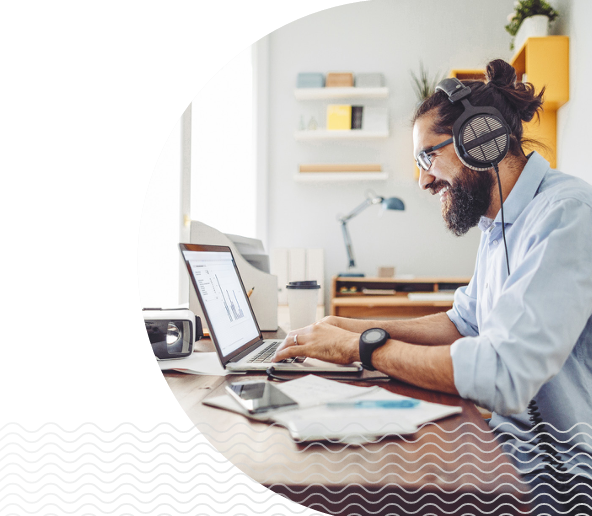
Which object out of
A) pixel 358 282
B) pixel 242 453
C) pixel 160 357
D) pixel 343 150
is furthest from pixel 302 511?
pixel 343 150

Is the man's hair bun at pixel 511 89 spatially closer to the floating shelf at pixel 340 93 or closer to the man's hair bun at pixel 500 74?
the man's hair bun at pixel 500 74

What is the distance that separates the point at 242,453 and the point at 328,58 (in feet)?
11.2

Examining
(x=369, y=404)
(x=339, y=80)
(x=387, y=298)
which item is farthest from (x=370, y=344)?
(x=339, y=80)

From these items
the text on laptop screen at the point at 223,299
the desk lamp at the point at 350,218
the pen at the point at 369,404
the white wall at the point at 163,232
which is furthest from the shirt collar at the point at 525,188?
the desk lamp at the point at 350,218

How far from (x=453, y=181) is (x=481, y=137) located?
5.4 inches

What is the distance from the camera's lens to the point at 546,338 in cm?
64

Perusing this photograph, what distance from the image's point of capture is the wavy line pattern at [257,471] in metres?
0.48

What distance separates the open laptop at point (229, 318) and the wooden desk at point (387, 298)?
5.30 ft

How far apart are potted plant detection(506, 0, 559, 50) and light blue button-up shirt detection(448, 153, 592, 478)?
7.16ft

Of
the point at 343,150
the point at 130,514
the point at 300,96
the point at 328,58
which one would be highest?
the point at 328,58

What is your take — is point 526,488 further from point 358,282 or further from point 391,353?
point 358,282

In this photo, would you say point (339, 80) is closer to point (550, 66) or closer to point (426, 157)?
point (550, 66)

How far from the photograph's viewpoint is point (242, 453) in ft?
1.69

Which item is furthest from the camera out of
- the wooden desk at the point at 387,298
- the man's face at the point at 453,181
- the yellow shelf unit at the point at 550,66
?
the wooden desk at the point at 387,298
